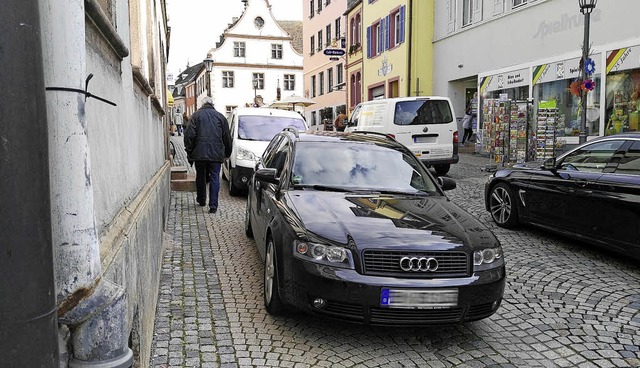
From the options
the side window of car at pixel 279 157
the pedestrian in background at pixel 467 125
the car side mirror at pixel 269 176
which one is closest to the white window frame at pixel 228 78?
the pedestrian in background at pixel 467 125

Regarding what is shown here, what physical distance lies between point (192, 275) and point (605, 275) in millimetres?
4228

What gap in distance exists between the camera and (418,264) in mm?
3674

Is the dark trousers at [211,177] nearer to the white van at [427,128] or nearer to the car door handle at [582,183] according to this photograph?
the car door handle at [582,183]

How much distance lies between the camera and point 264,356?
3633 mm

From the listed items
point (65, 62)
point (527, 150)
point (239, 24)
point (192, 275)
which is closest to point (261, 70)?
point (239, 24)

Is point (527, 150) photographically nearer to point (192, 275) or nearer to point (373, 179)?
point (373, 179)

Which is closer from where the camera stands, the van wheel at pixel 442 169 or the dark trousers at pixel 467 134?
the van wheel at pixel 442 169

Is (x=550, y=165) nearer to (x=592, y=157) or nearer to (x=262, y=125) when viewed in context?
(x=592, y=157)

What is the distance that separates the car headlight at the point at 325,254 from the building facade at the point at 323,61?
98.3ft

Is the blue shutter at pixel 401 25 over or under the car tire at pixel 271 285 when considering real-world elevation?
over

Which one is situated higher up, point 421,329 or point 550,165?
point 550,165

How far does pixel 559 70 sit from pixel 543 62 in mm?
739

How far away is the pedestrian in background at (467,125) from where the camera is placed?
21141mm

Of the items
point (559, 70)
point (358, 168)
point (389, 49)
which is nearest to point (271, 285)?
point (358, 168)
